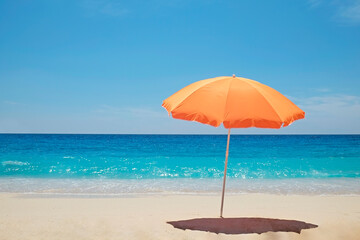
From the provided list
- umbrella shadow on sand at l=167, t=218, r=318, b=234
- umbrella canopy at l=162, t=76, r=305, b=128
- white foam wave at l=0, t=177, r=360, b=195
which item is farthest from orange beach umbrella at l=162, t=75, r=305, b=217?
white foam wave at l=0, t=177, r=360, b=195

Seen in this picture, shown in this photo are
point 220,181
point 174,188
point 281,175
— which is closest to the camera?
point 174,188

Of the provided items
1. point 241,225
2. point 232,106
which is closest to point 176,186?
point 241,225

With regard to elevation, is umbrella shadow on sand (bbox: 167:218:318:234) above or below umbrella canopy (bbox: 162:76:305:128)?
below

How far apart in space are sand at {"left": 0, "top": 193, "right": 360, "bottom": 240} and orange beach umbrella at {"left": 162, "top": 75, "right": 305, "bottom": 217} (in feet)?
5.17

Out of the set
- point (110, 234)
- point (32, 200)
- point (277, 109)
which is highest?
point (277, 109)

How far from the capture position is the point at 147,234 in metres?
4.21

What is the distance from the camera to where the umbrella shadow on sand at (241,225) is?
14.1 feet

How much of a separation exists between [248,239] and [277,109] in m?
1.77

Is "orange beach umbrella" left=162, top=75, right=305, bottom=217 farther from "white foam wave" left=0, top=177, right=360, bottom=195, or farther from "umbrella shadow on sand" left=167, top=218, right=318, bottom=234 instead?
"white foam wave" left=0, top=177, right=360, bottom=195

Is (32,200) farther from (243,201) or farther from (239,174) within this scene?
(239,174)

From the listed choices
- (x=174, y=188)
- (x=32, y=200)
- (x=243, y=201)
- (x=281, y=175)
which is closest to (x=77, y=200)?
(x=32, y=200)

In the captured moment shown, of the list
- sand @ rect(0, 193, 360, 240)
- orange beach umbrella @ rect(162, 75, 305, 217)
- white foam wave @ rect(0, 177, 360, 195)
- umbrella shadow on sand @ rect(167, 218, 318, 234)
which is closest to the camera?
orange beach umbrella @ rect(162, 75, 305, 217)

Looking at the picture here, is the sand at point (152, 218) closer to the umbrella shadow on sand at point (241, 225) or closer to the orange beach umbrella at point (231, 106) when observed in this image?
the umbrella shadow on sand at point (241, 225)

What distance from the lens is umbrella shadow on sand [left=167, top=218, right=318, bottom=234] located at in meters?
4.29
